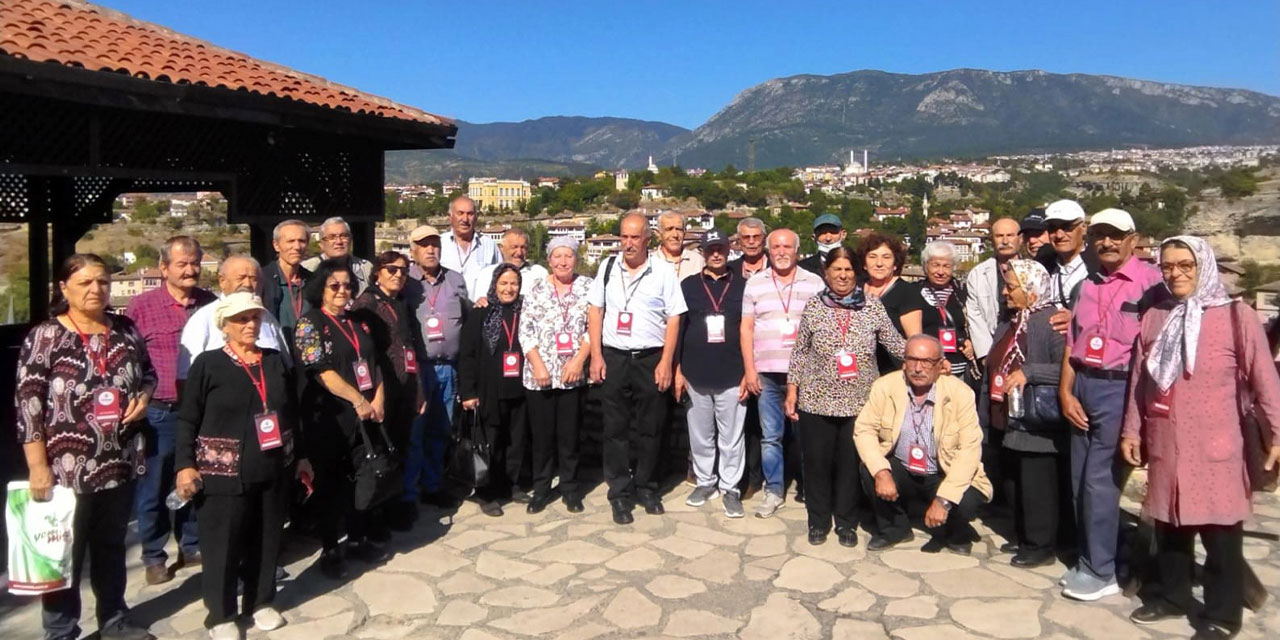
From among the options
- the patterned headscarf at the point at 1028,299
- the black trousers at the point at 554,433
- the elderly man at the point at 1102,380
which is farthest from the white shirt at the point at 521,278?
the elderly man at the point at 1102,380

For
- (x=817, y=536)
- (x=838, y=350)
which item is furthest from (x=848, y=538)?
(x=838, y=350)

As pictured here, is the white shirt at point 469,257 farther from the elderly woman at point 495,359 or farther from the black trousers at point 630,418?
the black trousers at point 630,418

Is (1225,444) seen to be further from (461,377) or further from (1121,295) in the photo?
(461,377)

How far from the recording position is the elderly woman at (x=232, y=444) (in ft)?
10.9

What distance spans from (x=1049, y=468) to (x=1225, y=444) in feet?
3.00

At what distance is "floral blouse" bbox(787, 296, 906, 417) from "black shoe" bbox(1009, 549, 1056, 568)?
1049mm

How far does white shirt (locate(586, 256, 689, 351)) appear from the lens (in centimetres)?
488

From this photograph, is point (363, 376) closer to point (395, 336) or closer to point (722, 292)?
point (395, 336)

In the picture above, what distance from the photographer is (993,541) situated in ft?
15.2

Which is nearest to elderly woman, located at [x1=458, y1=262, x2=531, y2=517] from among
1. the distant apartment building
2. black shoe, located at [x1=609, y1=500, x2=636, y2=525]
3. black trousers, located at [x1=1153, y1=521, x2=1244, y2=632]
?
black shoe, located at [x1=609, y1=500, x2=636, y2=525]

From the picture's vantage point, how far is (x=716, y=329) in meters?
4.92

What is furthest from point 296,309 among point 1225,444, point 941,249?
point 1225,444

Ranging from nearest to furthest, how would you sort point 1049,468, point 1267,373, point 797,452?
point 1267,373 → point 1049,468 → point 797,452

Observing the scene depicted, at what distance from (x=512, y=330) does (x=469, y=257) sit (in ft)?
3.09
